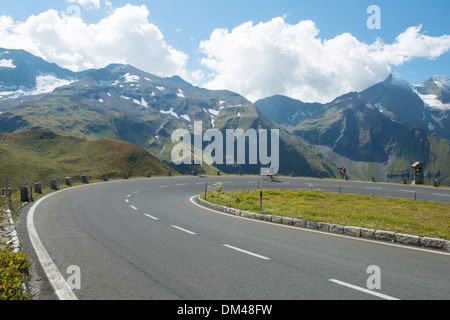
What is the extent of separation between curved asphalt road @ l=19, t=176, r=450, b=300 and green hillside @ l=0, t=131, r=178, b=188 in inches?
1712

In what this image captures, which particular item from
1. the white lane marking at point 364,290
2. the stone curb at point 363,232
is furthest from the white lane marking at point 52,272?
the stone curb at point 363,232

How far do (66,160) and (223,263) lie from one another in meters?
63.9

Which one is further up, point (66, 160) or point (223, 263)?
point (66, 160)

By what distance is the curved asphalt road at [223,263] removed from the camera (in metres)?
4.94

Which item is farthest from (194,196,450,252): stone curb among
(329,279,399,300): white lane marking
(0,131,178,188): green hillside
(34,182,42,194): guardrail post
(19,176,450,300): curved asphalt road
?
(0,131,178,188): green hillside

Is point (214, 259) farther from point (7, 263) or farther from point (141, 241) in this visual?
point (7, 263)

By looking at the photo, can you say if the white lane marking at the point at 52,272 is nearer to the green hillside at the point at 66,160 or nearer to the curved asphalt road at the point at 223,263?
the curved asphalt road at the point at 223,263

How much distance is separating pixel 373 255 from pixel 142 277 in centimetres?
560

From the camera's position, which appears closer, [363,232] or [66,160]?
[363,232]

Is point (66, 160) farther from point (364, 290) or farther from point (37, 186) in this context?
point (364, 290)

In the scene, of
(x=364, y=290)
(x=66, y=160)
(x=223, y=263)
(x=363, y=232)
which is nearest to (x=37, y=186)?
(x=223, y=263)

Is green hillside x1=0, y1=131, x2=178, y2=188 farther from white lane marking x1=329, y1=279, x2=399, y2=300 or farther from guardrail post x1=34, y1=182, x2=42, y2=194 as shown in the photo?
white lane marking x1=329, y1=279, x2=399, y2=300

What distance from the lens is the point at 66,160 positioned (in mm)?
61000
